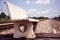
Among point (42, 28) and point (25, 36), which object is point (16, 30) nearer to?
point (25, 36)

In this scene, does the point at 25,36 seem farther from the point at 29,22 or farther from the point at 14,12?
the point at 14,12

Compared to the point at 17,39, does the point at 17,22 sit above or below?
above

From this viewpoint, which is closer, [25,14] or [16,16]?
[16,16]

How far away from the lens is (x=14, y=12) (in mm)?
10203

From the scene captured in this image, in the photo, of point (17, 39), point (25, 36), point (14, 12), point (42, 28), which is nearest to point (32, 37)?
point (25, 36)

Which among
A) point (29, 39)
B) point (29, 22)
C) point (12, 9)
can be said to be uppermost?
point (12, 9)

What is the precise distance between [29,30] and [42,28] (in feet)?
17.8

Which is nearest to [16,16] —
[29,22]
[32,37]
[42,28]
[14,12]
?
[14,12]

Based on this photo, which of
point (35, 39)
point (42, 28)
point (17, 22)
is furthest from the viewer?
point (42, 28)

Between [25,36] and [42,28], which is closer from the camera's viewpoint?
[25,36]

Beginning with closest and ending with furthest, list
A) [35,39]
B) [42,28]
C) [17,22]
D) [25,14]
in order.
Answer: [35,39] < [17,22] < [25,14] < [42,28]

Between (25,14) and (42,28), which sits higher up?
(25,14)

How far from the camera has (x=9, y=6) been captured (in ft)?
33.0

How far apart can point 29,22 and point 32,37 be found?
94 cm
